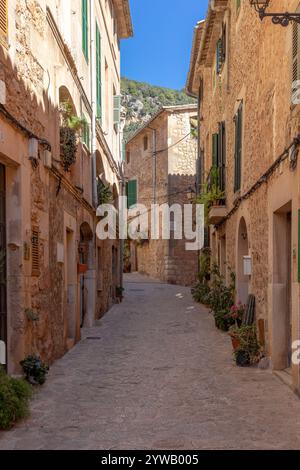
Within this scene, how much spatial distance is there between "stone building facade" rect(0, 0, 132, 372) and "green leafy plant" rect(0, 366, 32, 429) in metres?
1.25

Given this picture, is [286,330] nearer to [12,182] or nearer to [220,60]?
[12,182]

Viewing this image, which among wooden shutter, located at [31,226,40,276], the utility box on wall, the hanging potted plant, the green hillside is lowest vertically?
the hanging potted plant

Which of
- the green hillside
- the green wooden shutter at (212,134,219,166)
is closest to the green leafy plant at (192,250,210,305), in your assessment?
the green wooden shutter at (212,134,219,166)

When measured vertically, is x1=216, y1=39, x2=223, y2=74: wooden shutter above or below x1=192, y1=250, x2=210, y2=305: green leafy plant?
above

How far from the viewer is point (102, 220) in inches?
577

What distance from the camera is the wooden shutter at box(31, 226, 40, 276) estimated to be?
6922 mm

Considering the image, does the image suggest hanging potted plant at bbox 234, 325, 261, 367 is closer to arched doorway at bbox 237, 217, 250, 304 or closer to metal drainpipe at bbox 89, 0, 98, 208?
arched doorway at bbox 237, 217, 250, 304

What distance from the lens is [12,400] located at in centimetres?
486

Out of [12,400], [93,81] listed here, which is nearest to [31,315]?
[12,400]

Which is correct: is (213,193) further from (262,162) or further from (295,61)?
(295,61)

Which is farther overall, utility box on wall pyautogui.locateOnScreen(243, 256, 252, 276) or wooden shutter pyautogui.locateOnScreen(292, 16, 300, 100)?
utility box on wall pyautogui.locateOnScreen(243, 256, 252, 276)

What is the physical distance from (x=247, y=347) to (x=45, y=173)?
3806 millimetres
